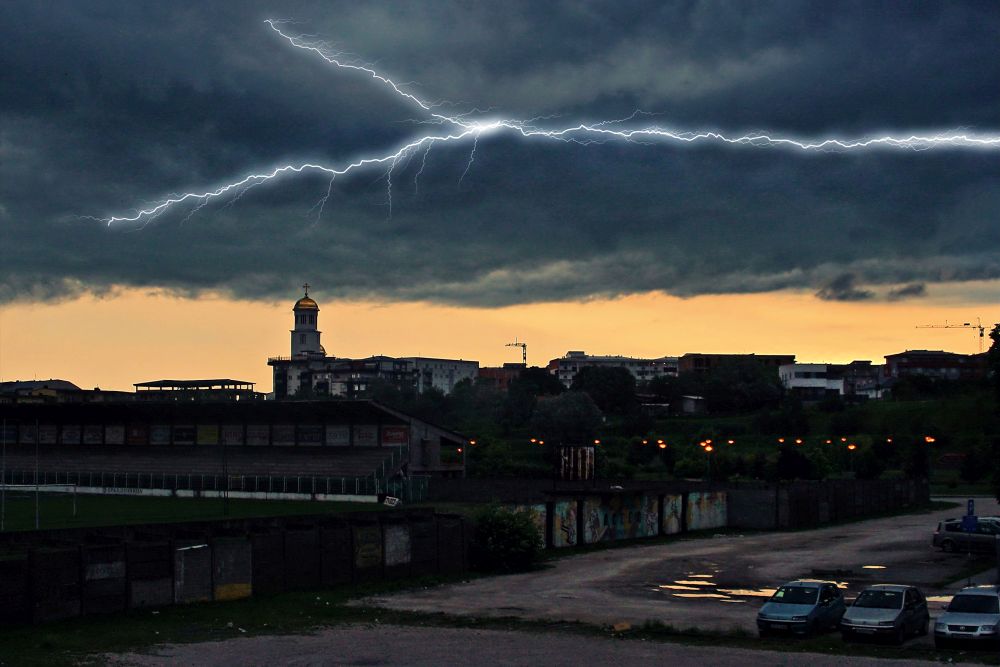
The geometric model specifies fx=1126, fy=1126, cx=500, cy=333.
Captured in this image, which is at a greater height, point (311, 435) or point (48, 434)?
point (48, 434)

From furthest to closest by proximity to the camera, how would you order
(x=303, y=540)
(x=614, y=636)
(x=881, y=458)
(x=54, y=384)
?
(x=54, y=384) < (x=881, y=458) < (x=303, y=540) < (x=614, y=636)

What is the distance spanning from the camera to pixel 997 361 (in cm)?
4838

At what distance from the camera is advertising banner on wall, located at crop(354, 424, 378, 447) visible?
3617 inches

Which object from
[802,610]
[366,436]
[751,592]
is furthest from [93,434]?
[802,610]

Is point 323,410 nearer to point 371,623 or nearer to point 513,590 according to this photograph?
point 513,590

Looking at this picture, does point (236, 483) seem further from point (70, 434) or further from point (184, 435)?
point (70, 434)

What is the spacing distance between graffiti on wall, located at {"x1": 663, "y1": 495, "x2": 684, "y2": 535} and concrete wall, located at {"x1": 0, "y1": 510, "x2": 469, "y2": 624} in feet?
72.0

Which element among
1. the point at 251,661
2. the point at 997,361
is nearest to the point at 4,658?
the point at 251,661

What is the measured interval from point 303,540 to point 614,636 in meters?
14.7

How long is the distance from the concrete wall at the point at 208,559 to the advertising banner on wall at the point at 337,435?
138ft

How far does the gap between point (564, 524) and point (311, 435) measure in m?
40.7

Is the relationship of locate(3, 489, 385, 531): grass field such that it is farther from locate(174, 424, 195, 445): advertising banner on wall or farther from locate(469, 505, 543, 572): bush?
locate(469, 505, 543, 572): bush

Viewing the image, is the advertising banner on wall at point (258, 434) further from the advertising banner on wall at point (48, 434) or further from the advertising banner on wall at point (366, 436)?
the advertising banner on wall at point (48, 434)

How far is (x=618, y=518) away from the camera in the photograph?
63.7 meters
